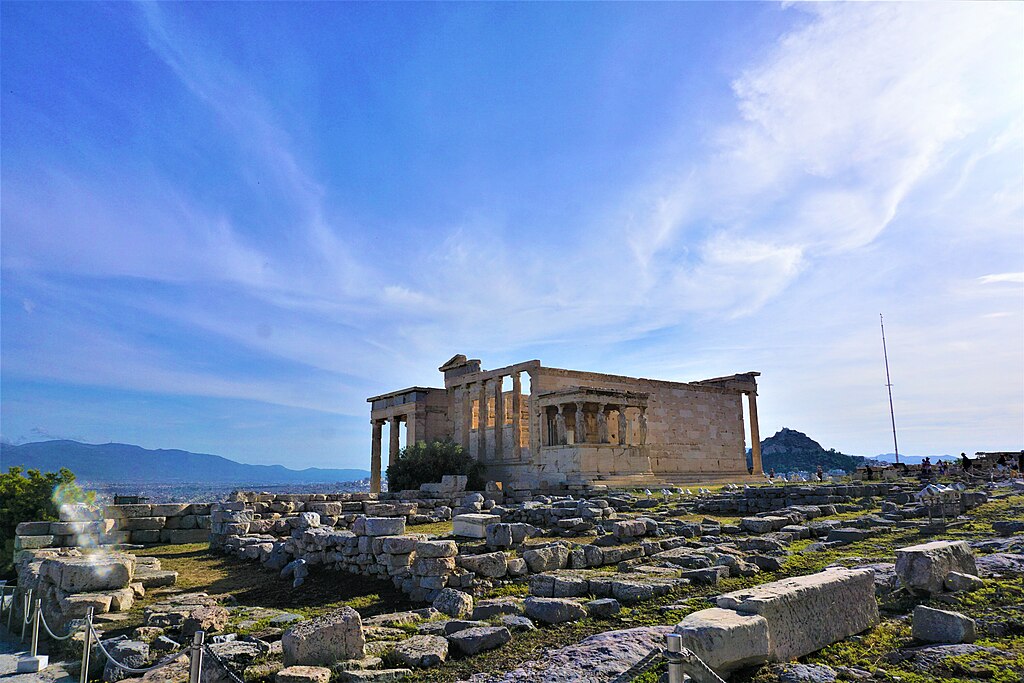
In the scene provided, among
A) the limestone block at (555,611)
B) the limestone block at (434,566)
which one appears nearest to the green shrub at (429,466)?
the limestone block at (434,566)

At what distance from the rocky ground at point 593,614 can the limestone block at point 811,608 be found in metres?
0.10

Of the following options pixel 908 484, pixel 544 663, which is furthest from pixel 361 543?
pixel 908 484

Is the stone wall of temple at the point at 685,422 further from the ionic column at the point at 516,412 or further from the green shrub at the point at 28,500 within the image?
the green shrub at the point at 28,500

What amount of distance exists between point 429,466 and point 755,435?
22526mm

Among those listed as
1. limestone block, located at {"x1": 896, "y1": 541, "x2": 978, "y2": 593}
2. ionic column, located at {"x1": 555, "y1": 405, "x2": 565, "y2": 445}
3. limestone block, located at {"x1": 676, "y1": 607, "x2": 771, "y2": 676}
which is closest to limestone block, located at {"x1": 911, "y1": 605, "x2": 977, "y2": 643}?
limestone block, located at {"x1": 896, "y1": 541, "x2": 978, "y2": 593}

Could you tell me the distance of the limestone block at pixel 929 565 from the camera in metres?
7.04

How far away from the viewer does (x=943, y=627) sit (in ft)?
18.4

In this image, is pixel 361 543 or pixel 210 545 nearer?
pixel 361 543

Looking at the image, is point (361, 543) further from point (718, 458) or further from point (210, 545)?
point (718, 458)

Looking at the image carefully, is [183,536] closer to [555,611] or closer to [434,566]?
[434,566]

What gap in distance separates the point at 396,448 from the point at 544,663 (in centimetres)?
3472

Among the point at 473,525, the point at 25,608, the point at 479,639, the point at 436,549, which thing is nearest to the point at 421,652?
the point at 479,639

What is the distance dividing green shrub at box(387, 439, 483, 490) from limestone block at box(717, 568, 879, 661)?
27712 mm

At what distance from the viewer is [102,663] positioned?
7148mm
